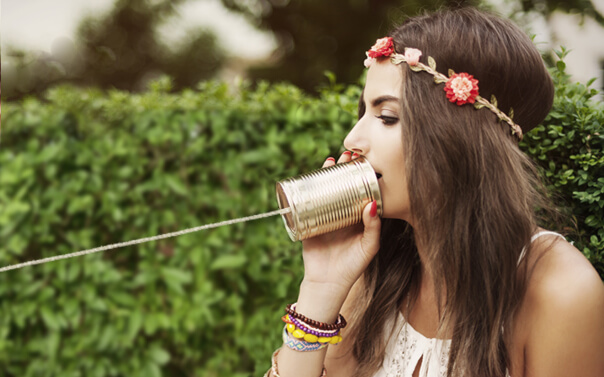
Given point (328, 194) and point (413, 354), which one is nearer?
point (328, 194)

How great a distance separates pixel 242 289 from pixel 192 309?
1.21 ft

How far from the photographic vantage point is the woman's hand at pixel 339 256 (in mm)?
1913

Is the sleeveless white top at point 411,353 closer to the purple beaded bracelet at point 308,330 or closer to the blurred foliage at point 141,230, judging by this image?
the purple beaded bracelet at point 308,330

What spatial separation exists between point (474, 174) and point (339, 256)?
61 cm

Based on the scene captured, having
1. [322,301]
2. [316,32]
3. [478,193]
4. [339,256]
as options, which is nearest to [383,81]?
[478,193]

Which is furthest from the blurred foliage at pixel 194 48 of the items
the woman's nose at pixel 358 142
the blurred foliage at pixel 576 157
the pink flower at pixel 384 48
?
the woman's nose at pixel 358 142

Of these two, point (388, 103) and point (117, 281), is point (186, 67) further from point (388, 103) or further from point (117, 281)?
point (388, 103)

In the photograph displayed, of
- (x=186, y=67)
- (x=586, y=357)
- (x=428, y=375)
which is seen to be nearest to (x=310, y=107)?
(x=428, y=375)

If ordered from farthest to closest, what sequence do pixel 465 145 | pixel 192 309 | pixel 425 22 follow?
1. pixel 192 309
2. pixel 425 22
3. pixel 465 145

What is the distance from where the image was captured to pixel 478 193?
1.71 meters

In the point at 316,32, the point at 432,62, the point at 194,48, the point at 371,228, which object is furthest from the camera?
the point at 194,48

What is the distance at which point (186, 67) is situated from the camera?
28.1ft

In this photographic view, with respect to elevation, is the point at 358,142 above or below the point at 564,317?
above

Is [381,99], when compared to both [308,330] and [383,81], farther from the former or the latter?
[308,330]
